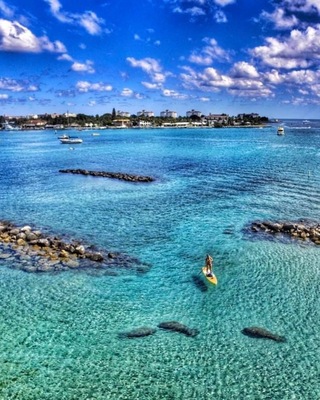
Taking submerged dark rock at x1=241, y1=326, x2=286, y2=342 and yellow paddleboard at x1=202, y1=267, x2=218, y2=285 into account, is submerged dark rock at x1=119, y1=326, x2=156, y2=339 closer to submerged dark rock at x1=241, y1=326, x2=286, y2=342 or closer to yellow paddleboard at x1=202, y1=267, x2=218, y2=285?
submerged dark rock at x1=241, y1=326, x2=286, y2=342

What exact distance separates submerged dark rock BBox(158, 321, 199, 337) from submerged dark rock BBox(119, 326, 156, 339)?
0.66 meters

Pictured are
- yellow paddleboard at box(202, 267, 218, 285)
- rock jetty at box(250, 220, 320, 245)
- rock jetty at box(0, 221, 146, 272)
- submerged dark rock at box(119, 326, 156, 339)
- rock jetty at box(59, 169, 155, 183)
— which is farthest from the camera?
rock jetty at box(59, 169, 155, 183)

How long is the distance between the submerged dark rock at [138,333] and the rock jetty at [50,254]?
7.55 meters

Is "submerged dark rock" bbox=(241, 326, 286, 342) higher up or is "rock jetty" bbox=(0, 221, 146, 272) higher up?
"rock jetty" bbox=(0, 221, 146, 272)

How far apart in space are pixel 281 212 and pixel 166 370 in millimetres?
28162

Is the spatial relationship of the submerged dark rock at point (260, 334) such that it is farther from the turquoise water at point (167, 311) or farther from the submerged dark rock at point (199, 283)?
the submerged dark rock at point (199, 283)

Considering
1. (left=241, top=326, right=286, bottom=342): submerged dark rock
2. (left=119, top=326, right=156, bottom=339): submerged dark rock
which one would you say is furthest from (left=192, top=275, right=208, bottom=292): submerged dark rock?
(left=119, top=326, right=156, bottom=339): submerged dark rock

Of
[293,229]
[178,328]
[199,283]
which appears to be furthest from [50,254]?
[293,229]

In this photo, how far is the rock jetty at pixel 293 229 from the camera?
33331mm

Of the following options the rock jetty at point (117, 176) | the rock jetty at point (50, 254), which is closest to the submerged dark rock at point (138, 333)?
the rock jetty at point (50, 254)

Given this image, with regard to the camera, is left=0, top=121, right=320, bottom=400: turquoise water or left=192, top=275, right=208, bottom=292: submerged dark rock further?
left=192, top=275, right=208, bottom=292: submerged dark rock

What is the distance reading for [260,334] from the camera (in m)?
19.0

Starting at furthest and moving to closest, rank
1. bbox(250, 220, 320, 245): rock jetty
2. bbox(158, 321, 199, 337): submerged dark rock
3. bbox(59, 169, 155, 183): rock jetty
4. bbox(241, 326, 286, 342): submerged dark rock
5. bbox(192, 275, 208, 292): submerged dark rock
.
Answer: bbox(59, 169, 155, 183): rock jetty → bbox(250, 220, 320, 245): rock jetty → bbox(192, 275, 208, 292): submerged dark rock → bbox(158, 321, 199, 337): submerged dark rock → bbox(241, 326, 286, 342): submerged dark rock

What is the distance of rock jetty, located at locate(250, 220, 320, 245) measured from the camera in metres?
33.3
